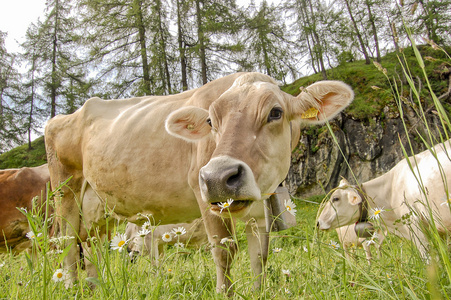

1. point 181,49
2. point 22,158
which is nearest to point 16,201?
point 181,49

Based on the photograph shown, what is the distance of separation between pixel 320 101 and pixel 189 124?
48.3 inches

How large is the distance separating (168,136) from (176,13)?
1803 cm

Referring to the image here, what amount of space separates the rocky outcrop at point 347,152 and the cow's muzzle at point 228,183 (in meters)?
14.3

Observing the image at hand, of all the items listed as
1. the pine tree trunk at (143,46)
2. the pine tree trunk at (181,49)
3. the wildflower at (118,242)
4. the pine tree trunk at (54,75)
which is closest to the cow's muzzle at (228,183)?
the wildflower at (118,242)

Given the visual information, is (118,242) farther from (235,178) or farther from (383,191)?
(383,191)

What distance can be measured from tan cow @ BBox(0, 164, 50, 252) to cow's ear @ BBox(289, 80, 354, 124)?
5.00 metres

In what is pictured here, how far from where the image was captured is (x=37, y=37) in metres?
26.7

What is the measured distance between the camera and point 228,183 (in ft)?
5.92

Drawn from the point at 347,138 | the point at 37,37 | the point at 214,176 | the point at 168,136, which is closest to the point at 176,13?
the point at 347,138

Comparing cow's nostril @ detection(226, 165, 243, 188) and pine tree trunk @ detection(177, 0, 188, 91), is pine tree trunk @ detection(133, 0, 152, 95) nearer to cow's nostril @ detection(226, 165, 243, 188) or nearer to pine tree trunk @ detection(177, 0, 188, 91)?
pine tree trunk @ detection(177, 0, 188, 91)

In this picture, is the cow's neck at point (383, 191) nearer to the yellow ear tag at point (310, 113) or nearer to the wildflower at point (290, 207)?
the yellow ear tag at point (310, 113)

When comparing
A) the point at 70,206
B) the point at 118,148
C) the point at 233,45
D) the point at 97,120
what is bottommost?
the point at 70,206

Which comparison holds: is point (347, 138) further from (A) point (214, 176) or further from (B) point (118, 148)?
(A) point (214, 176)

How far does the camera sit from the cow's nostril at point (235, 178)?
180 centimetres
